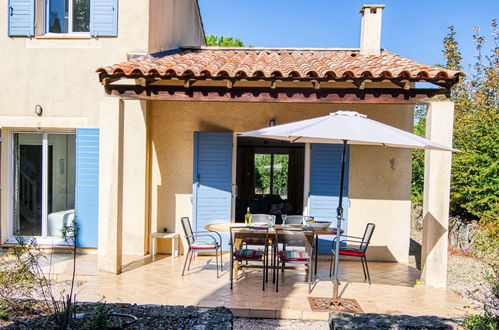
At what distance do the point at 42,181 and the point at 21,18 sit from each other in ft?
11.0

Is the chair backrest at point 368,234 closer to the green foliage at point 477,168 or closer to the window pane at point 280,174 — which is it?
the green foliage at point 477,168

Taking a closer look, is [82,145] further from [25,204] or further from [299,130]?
[299,130]

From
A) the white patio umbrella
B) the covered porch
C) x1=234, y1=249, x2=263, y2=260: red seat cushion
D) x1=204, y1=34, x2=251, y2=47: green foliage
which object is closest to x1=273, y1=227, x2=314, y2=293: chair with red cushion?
x1=234, y1=249, x2=263, y2=260: red seat cushion

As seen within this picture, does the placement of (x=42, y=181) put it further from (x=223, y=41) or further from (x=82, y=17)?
(x=223, y=41)

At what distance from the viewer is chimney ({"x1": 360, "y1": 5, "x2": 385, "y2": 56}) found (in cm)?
873

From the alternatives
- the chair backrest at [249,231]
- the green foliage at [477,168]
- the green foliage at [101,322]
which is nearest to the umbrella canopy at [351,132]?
the chair backrest at [249,231]

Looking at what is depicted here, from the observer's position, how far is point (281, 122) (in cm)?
852

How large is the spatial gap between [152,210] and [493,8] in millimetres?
15882

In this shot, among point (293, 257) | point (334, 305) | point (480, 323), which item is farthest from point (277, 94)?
point (480, 323)

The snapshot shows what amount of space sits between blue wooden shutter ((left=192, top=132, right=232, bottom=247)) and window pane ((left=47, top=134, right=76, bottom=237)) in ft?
8.69

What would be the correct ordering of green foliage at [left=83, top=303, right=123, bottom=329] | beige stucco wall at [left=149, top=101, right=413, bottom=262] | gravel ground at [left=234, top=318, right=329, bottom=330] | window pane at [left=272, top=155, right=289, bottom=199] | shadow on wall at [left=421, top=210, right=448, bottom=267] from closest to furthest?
green foliage at [left=83, top=303, right=123, bottom=329] < gravel ground at [left=234, top=318, right=329, bottom=330] < shadow on wall at [left=421, top=210, right=448, bottom=267] < beige stucco wall at [left=149, top=101, right=413, bottom=262] < window pane at [left=272, top=155, right=289, bottom=199]

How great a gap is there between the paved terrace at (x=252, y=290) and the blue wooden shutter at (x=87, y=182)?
0.66 metres

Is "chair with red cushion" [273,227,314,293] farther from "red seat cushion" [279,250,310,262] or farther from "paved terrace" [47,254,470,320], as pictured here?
"paved terrace" [47,254,470,320]

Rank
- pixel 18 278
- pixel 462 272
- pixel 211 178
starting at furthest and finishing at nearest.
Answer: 1. pixel 211 178
2. pixel 462 272
3. pixel 18 278
